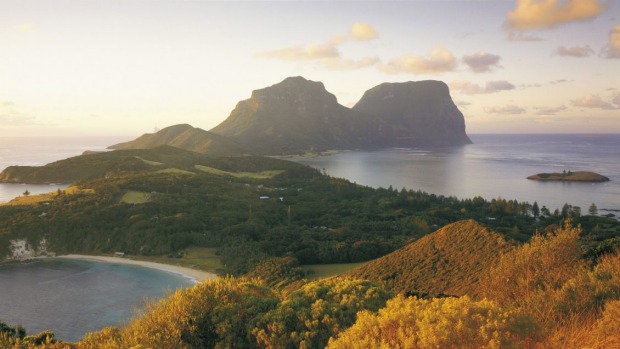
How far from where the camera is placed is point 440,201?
329 ft

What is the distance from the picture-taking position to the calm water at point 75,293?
3956 cm

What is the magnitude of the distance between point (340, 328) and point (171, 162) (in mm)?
126557

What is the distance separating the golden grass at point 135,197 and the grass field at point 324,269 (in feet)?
145

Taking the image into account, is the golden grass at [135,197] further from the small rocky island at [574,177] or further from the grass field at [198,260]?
the small rocky island at [574,177]

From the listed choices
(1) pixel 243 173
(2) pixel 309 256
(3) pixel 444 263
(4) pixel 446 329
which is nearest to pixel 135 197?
(2) pixel 309 256

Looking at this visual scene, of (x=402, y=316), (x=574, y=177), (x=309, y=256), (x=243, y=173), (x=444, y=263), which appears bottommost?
(x=574, y=177)

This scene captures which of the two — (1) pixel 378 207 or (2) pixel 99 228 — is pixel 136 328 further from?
(1) pixel 378 207

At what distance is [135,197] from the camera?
275 ft

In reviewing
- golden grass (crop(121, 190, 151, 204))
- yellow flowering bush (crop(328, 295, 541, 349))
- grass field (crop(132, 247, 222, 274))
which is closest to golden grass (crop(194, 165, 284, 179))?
golden grass (crop(121, 190, 151, 204))

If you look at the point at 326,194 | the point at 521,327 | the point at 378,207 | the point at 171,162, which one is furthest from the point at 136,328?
the point at 171,162

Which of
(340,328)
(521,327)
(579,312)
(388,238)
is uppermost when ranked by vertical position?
(521,327)

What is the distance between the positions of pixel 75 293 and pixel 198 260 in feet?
48.1

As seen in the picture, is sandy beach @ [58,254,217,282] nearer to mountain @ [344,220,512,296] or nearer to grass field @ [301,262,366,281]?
grass field @ [301,262,366,281]

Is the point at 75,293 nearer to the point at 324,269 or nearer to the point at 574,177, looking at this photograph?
the point at 324,269
